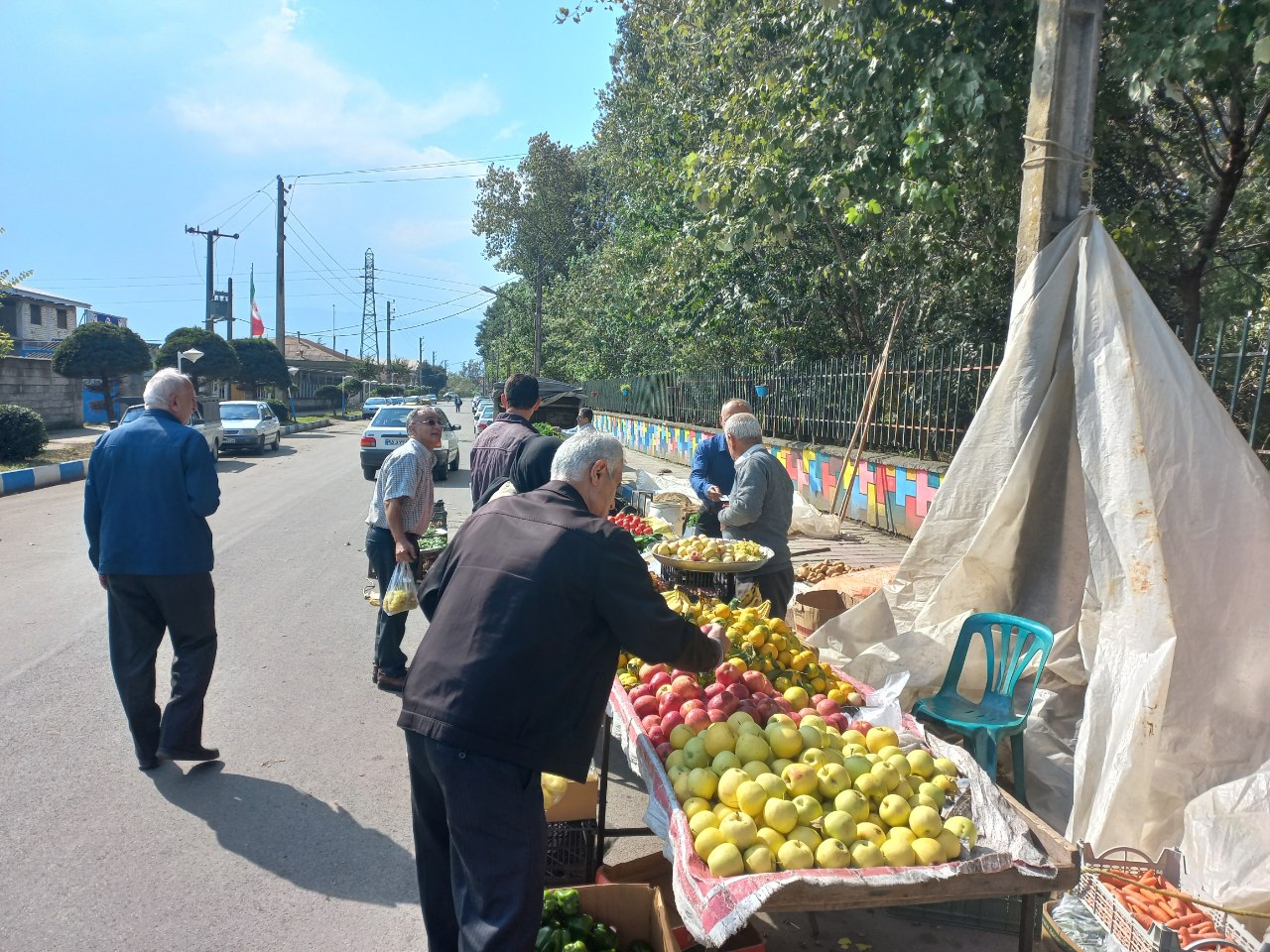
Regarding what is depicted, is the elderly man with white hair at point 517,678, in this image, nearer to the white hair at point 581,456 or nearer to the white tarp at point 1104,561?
the white hair at point 581,456

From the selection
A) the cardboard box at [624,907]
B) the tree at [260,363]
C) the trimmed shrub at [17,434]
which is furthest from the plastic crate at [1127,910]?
the tree at [260,363]

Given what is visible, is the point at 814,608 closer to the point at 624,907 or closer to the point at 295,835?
the point at 624,907

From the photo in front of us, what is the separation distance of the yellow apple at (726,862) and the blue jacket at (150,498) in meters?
3.22

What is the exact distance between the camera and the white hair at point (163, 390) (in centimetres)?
455

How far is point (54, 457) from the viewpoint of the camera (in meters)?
20.0

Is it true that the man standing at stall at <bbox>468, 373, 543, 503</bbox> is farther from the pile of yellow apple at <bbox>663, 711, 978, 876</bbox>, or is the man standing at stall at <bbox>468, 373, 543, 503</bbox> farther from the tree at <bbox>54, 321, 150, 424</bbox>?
the tree at <bbox>54, 321, 150, 424</bbox>

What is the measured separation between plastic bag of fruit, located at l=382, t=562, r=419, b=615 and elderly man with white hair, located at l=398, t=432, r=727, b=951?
296 cm

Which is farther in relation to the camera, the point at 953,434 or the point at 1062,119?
the point at 953,434

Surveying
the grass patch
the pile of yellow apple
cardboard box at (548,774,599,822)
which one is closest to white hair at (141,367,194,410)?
cardboard box at (548,774,599,822)

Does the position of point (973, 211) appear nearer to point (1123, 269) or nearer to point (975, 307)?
point (975, 307)

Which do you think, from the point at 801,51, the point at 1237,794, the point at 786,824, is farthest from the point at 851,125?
the point at 786,824

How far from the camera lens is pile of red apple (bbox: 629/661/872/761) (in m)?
3.33

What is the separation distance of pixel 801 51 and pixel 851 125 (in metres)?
1.18

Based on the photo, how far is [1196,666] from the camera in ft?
11.8
